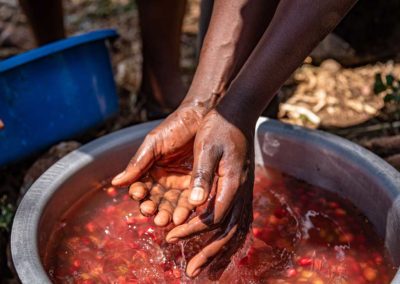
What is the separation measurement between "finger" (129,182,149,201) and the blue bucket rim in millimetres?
1097

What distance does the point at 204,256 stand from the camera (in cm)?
160

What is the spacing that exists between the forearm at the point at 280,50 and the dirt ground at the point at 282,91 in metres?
0.98

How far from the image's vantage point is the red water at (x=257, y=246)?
190 cm

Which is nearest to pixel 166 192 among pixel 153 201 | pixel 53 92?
pixel 153 201

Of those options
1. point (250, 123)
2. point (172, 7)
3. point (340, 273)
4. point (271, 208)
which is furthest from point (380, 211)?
point (172, 7)

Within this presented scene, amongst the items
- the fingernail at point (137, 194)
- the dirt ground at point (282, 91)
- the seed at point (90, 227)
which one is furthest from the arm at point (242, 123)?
the dirt ground at point (282, 91)

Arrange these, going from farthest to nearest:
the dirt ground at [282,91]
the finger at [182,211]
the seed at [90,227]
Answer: the dirt ground at [282,91]
the seed at [90,227]
the finger at [182,211]

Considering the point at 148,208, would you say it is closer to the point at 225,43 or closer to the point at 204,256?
the point at 204,256

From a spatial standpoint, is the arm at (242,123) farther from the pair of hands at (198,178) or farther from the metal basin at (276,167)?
the metal basin at (276,167)

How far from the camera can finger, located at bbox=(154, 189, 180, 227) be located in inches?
65.0

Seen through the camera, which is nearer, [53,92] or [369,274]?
[369,274]

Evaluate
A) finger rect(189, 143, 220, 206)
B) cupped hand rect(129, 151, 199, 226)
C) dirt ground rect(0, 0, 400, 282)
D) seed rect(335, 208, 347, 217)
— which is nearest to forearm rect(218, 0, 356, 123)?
finger rect(189, 143, 220, 206)

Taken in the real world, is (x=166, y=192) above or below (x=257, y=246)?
above

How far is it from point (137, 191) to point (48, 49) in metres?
1.19
